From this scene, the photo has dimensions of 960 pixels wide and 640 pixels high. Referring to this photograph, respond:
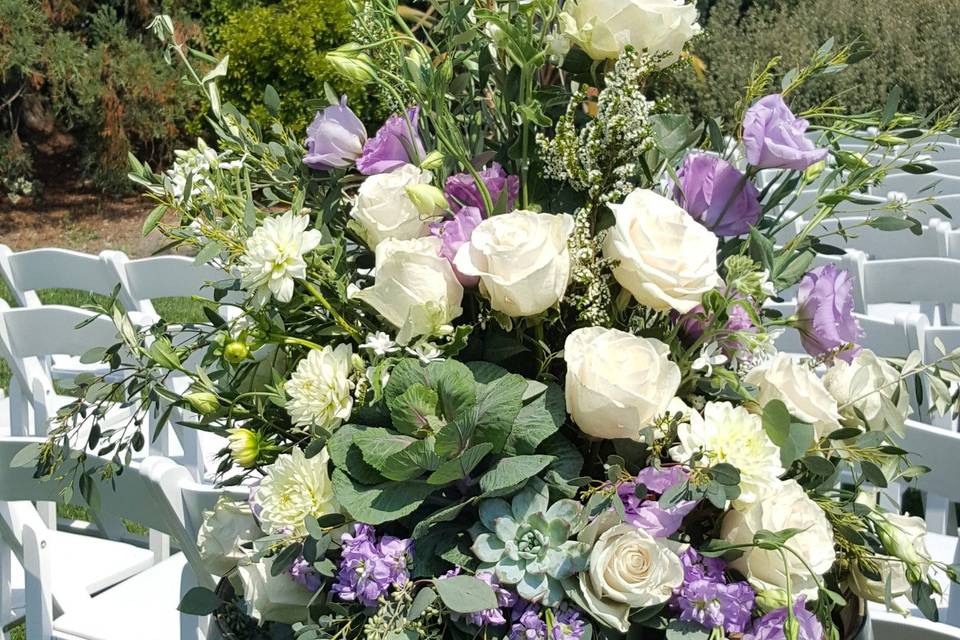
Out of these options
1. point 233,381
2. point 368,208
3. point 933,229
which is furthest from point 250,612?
point 933,229

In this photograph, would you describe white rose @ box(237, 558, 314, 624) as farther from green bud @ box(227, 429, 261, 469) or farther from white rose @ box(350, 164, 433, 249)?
white rose @ box(350, 164, 433, 249)

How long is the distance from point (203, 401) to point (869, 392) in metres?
0.65

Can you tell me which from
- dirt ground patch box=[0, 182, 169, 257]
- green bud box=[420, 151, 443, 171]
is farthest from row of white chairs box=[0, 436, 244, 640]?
dirt ground patch box=[0, 182, 169, 257]

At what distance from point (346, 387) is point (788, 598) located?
0.42 m

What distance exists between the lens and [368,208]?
3.25 feet

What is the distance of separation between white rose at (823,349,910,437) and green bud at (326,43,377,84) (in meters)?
0.57

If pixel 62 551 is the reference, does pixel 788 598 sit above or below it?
above

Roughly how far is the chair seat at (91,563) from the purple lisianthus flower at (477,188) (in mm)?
1966

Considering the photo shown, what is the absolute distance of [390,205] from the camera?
98 cm

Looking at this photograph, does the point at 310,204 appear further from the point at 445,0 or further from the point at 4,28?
the point at 4,28

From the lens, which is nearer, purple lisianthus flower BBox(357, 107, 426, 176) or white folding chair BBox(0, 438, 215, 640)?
purple lisianthus flower BBox(357, 107, 426, 176)

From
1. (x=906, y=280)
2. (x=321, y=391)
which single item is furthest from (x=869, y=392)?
(x=906, y=280)

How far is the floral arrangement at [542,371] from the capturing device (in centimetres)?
85

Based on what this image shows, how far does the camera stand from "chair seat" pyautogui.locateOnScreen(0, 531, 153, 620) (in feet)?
8.42
